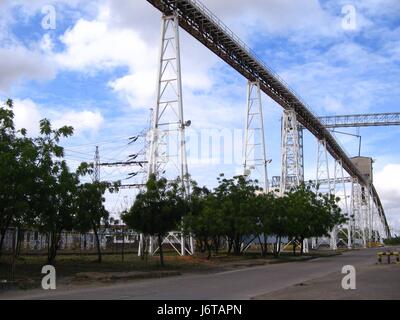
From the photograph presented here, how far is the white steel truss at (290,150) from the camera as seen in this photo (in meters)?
55.2

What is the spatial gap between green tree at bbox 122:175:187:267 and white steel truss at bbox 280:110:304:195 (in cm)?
2755

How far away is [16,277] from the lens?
69.4 feet

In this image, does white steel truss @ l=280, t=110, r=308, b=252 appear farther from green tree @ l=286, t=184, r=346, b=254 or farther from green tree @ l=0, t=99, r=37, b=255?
green tree @ l=0, t=99, r=37, b=255

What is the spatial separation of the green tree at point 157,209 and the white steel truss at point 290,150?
27.5 meters

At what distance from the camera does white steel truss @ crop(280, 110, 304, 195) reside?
55.2 meters

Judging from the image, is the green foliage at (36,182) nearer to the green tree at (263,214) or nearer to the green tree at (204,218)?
the green tree at (204,218)

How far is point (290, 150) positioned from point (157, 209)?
1263 inches

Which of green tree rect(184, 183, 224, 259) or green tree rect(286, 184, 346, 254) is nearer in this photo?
green tree rect(184, 183, 224, 259)

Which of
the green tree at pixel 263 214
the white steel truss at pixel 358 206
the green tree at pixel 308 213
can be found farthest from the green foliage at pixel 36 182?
the white steel truss at pixel 358 206

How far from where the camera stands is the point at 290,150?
5900 cm

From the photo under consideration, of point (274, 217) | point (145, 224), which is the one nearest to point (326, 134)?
point (274, 217)

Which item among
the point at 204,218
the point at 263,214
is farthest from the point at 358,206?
the point at 204,218

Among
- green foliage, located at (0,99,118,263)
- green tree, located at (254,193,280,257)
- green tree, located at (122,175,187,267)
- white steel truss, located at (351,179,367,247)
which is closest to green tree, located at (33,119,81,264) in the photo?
green foliage, located at (0,99,118,263)

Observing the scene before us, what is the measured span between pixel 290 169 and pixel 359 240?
6461 cm
